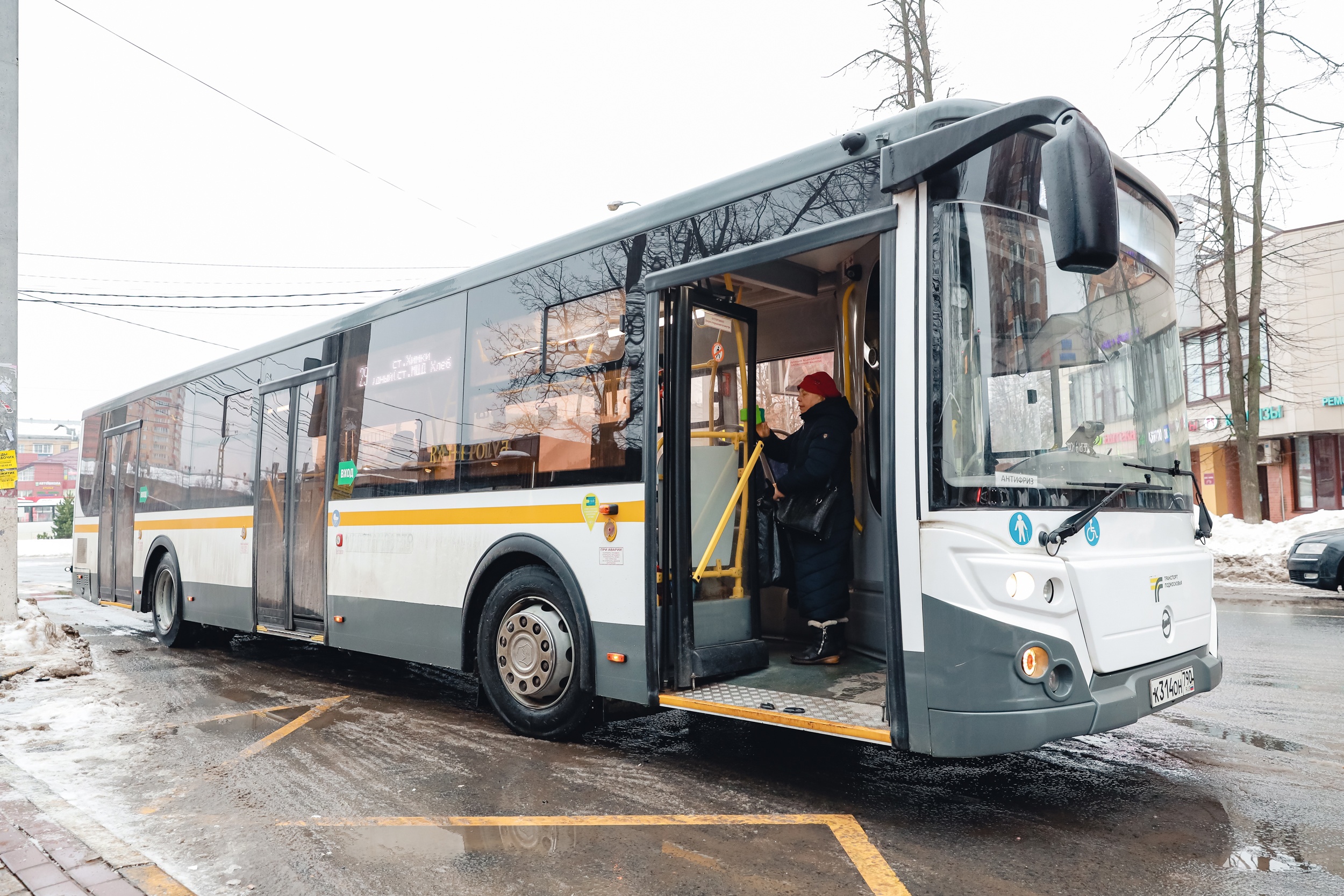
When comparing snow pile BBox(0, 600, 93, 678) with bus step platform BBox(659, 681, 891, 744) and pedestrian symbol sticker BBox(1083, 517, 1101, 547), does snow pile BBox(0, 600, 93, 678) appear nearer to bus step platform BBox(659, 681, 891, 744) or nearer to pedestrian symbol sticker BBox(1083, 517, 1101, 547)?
bus step platform BBox(659, 681, 891, 744)

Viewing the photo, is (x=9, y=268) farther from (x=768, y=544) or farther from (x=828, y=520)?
(x=828, y=520)

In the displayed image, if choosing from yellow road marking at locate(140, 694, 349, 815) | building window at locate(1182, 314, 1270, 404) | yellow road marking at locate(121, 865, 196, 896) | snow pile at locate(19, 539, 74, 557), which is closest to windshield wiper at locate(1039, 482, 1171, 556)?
yellow road marking at locate(121, 865, 196, 896)

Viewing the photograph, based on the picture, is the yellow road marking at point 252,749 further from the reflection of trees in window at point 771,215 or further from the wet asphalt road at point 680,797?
the reflection of trees in window at point 771,215

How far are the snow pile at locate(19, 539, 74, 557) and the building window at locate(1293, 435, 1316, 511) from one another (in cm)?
4303

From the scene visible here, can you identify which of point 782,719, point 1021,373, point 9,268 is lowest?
point 782,719

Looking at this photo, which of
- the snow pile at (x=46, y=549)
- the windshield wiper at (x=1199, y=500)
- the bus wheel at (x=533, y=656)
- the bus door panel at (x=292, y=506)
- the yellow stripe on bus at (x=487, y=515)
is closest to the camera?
the windshield wiper at (x=1199, y=500)

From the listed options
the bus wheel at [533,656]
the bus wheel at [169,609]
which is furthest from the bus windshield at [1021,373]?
the bus wheel at [169,609]

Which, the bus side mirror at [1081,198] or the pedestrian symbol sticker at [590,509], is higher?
the bus side mirror at [1081,198]

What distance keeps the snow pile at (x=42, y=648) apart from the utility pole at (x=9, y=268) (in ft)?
0.92

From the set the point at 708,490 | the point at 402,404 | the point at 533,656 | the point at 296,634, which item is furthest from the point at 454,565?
the point at 296,634

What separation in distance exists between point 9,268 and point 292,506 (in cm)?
393

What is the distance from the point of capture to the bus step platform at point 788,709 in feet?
13.7

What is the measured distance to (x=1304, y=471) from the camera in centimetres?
2609

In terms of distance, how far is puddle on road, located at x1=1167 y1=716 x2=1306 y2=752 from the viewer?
538 centimetres
